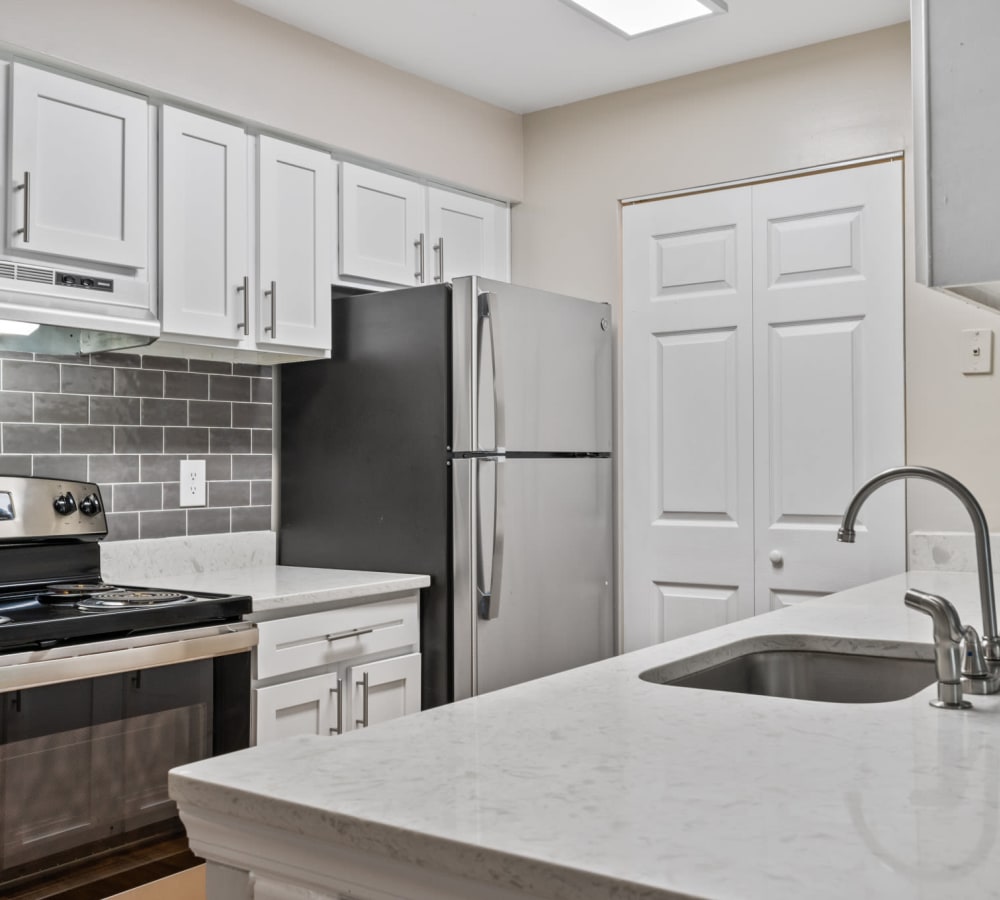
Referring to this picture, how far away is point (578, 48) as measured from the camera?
319 cm

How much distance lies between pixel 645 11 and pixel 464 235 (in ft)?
3.71

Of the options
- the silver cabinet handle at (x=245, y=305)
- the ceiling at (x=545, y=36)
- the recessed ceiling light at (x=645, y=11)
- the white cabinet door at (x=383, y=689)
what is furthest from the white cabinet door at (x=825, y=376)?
the silver cabinet handle at (x=245, y=305)

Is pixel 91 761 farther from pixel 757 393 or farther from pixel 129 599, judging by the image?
pixel 757 393

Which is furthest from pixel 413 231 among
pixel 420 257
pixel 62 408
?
pixel 62 408

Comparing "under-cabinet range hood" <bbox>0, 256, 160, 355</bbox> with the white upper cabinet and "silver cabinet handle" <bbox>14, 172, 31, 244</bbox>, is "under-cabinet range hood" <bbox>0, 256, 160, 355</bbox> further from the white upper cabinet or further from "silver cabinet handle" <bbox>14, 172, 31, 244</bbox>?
the white upper cabinet

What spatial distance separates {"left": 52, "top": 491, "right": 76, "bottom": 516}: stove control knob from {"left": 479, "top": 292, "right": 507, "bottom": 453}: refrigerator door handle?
1.12 metres

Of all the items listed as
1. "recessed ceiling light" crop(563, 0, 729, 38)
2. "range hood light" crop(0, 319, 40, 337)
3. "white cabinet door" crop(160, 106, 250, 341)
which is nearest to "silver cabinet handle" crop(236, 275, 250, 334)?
"white cabinet door" crop(160, 106, 250, 341)

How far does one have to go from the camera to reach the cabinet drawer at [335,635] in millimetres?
2465

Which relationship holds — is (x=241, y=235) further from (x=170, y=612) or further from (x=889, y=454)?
(x=889, y=454)

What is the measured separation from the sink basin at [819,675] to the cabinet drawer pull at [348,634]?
1.18 m

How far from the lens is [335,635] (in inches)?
103

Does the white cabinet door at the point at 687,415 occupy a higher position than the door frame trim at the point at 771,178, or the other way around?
the door frame trim at the point at 771,178

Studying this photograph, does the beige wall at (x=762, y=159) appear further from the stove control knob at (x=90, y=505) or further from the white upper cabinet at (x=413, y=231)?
the stove control knob at (x=90, y=505)

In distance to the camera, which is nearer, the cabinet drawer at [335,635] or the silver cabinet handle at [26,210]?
the silver cabinet handle at [26,210]
